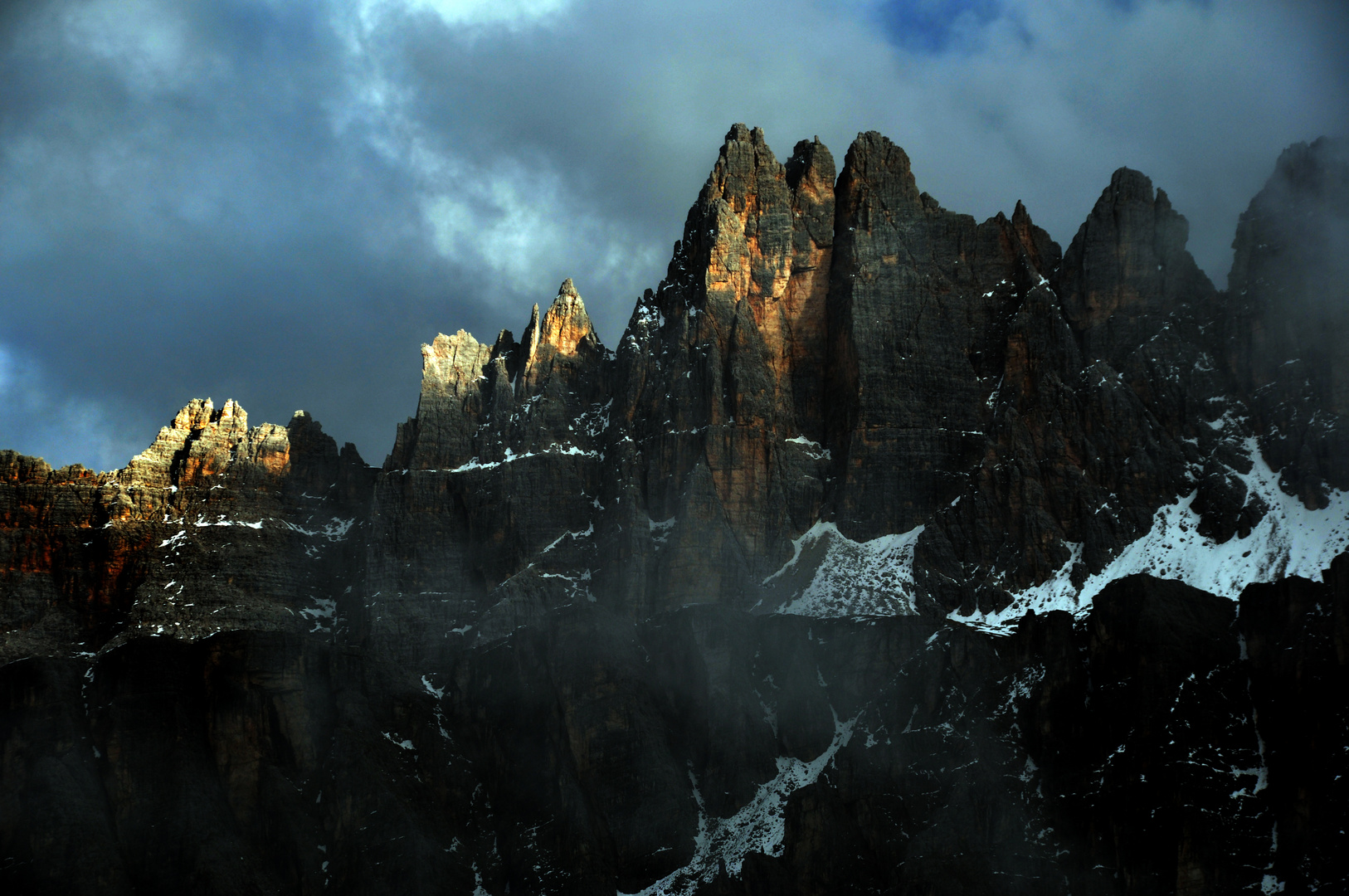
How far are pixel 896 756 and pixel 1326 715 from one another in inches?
1813

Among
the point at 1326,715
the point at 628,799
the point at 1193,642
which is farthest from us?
the point at 628,799

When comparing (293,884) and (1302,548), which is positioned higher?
(1302,548)

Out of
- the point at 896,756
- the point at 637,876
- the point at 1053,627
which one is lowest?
the point at 637,876

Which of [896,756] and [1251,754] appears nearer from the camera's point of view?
[1251,754]

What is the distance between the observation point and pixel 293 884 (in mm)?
190000

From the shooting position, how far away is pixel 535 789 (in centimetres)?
19938

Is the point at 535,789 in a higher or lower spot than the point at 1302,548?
lower

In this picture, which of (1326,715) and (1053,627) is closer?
(1326,715)

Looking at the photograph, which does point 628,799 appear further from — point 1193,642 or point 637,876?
point 1193,642

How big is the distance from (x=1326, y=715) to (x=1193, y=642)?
18.3m

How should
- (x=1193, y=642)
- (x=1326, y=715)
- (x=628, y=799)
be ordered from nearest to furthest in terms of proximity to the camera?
(x=1326, y=715)
(x=1193, y=642)
(x=628, y=799)

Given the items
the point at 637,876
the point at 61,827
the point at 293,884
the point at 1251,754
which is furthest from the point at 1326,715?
the point at 61,827

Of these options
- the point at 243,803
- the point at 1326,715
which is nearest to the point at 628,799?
the point at 243,803

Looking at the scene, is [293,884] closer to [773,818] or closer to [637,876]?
[637,876]
